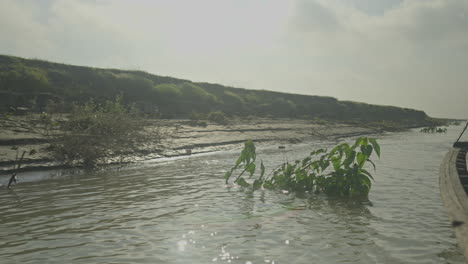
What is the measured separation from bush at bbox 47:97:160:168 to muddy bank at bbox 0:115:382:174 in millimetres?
310

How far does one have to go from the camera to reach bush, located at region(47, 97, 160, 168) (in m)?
8.52

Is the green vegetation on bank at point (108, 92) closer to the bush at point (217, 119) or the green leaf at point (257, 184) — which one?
the bush at point (217, 119)

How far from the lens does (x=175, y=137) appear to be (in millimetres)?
13281

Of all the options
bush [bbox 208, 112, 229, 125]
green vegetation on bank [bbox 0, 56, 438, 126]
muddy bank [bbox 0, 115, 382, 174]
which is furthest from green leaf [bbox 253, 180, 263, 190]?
bush [bbox 208, 112, 229, 125]

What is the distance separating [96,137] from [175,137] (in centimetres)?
400

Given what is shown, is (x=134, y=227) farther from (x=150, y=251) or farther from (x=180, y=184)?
(x=180, y=184)

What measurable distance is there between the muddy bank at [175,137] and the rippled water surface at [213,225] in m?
1.48

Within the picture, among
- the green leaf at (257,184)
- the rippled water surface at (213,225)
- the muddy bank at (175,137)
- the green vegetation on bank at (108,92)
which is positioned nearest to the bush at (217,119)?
the green vegetation on bank at (108,92)

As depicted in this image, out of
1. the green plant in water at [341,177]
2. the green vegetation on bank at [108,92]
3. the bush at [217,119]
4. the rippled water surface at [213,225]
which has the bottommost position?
the rippled water surface at [213,225]

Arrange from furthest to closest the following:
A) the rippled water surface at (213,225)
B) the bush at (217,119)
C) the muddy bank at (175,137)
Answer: the bush at (217,119) < the muddy bank at (175,137) < the rippled water surface at (213,225)

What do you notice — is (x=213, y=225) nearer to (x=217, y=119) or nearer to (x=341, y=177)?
(x=341, y=177)

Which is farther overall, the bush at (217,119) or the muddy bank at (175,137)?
the bush at (217,119)

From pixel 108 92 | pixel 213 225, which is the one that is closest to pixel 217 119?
pixel 108 92

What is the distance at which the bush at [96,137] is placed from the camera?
852 centimetres
